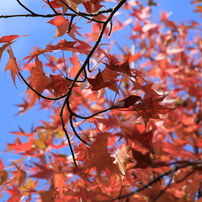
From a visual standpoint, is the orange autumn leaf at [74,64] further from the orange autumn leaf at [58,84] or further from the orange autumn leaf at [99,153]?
the orange autumn leaf at [99,153]

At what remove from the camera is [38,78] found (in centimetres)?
74

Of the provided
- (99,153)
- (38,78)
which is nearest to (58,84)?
(38,78)

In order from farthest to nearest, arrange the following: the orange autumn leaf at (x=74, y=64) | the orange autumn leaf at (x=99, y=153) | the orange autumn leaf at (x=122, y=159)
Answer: the orange autumn leaf at (x=74, y=64), the orange autumn leaf at (x=122, y=159), the orange autumn leaf at (x=99, y=153)

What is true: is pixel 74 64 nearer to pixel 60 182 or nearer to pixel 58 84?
pixel 58 84

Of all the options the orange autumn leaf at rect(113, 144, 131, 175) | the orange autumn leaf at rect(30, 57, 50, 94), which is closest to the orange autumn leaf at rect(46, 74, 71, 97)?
the orange autumn leaf at rect(30, 57, 50, 94)

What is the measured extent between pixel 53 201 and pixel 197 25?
181 centimetres

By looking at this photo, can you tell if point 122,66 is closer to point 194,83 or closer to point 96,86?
point 96,86

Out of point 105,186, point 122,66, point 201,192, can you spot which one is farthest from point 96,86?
point 201,192

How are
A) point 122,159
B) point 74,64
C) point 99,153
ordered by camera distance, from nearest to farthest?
point 99,153
point 122,159
point 74,64

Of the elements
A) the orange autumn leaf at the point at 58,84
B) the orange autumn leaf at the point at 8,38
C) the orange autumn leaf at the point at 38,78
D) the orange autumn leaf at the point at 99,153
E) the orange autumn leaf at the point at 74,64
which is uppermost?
the orange autumn leaf at the point at 74,64

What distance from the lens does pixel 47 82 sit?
75 cm

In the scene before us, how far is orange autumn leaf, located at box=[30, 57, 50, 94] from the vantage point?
2.42ft

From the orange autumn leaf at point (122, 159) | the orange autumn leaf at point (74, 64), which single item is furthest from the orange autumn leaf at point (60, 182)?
the orange autumn leaf at point (74, 64)

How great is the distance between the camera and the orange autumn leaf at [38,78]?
737 millimetres
